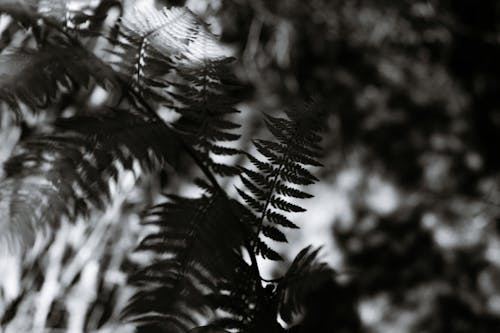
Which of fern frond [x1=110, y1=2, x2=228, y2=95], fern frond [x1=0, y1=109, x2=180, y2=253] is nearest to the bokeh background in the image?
fern frond [x1=110, y1=2, x2=228, y2=95]

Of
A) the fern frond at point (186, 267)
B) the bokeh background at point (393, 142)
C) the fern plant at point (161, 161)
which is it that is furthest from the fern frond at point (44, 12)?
the bokeh background at point (393, 142)

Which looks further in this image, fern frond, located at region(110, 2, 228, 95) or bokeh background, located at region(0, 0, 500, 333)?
bokeh background, located at region(0, 0, 500, 333)

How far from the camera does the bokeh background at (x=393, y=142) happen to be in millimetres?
2084

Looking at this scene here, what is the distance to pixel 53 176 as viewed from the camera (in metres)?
0.74

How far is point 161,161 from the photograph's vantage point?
2.90 feet

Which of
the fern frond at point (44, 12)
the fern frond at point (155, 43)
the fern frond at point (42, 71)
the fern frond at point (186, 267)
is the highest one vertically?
the fern frond at point (155, 43)

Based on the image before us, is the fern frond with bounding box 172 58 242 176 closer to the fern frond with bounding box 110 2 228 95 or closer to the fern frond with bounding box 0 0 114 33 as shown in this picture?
the fern frond with bounding box 110 2 228 95

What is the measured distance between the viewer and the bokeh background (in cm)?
208

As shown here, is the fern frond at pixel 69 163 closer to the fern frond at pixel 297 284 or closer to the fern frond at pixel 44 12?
the fern frond at pixel 44 12

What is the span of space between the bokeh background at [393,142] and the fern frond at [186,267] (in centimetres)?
108

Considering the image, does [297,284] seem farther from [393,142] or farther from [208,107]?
[393,142]

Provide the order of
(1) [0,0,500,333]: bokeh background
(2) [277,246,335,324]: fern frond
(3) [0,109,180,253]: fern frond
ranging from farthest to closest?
(1) [0,0,500,333]: bokeh background, (2) [277,246,335,324]: fern frond, (3) [0,109,180,253]: fern frond

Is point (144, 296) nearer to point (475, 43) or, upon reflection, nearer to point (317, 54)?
point (317, 54)

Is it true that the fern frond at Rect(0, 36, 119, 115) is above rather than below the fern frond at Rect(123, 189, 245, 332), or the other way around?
above
